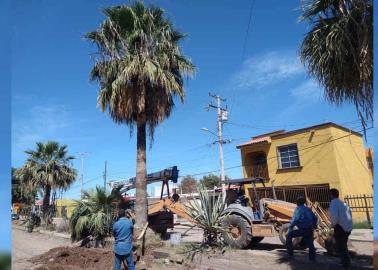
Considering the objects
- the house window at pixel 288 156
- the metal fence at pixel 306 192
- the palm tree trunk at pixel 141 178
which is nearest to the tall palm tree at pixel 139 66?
the palm tree trunk at pixel 141 178

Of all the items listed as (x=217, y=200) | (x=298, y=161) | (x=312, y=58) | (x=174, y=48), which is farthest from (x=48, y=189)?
(x=312, y=58)

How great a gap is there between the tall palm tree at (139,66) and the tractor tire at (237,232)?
141 inches

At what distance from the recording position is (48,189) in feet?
97.9

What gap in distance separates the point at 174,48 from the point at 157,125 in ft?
9.03

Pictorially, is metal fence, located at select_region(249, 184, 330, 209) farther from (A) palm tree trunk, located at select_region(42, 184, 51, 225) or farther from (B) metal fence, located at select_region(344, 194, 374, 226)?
(A) palm tree trunk, located at select_region(42, 184, 51, 225)

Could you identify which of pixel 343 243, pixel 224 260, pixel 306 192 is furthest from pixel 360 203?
pixel 343 243

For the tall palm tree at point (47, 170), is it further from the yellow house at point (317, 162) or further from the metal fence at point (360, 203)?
the metal fence at point (360, 203)

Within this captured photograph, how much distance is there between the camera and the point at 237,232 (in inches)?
451

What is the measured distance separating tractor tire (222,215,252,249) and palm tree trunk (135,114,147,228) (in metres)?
3.23

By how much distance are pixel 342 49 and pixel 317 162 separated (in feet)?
56.9

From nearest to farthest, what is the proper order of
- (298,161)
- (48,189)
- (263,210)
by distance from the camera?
(263,210), (298,161), (48,189)

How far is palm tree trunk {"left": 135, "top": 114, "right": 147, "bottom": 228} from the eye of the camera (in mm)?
13688

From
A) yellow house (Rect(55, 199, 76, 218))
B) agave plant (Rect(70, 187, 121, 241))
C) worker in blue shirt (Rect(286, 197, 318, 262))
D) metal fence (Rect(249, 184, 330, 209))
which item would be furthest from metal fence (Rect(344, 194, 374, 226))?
yellow house (Rect(55, 199, 76, 218))

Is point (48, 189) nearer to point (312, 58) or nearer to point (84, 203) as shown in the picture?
point (84, 203)
